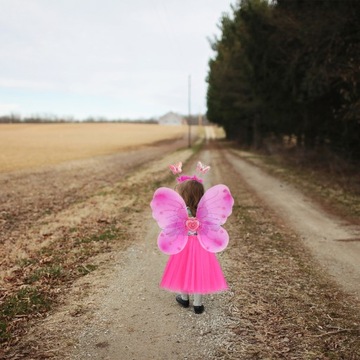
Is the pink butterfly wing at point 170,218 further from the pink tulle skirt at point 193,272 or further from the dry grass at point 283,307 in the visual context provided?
the dry grass at point 283,307

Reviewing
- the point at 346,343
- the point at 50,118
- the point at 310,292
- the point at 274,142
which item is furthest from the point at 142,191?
the point at 50,118

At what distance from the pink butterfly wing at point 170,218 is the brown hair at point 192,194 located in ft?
0.66

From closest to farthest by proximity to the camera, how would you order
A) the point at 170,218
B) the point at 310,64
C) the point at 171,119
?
the point at 170,218 < the point at 310,64 < the point at 171,119

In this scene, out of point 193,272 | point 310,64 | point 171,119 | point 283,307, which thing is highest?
point 310,64

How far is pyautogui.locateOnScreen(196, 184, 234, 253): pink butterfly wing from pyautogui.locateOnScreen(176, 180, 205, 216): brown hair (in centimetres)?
14

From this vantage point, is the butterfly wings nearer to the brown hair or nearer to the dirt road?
the brown hair

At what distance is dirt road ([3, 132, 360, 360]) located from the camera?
348 centimetres

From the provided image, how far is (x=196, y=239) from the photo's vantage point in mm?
4148

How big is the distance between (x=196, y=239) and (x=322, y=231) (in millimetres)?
4888

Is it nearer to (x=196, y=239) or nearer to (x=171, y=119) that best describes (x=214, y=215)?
(x=196, y=239)

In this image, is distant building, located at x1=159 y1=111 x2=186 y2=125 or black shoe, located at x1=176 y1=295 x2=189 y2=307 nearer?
black shoe, located at x1=176 y1=295 x2=189 y2=307

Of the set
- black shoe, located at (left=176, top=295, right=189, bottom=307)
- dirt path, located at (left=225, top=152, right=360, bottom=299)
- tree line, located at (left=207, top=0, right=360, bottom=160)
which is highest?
tree line, located at (left=207, top=0, right=360, bottom=160)

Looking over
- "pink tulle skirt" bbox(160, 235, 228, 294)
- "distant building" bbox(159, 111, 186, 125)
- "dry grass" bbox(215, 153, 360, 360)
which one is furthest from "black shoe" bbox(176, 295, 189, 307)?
"distant building" bbox(159, 111, 186, 125)

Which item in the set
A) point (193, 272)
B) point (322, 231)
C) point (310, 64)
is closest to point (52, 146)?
point (310, 64)
